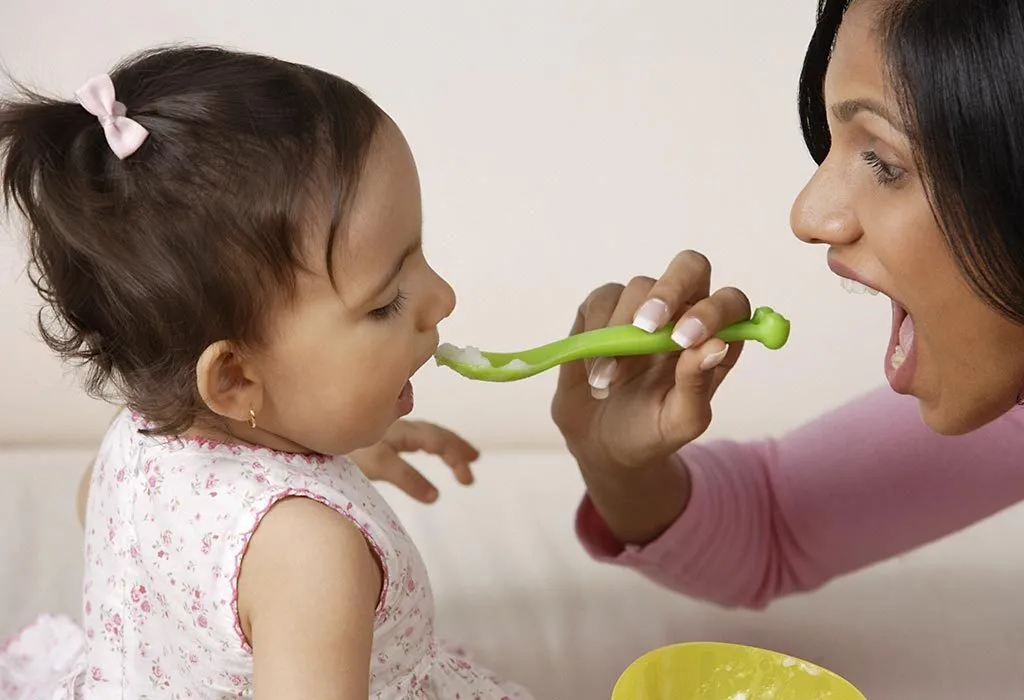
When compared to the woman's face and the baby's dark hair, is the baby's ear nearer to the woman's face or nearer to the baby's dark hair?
the baby's dark hair

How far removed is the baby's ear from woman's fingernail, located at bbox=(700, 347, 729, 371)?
0.29 meters

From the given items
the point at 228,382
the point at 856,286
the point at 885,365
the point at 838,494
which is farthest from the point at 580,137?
the point at 228,382

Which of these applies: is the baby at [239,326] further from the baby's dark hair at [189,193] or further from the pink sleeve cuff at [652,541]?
the pink sleeve cuff at [652,541]

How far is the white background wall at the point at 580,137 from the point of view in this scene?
1.61m

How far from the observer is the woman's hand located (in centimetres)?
89

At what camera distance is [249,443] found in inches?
33.1

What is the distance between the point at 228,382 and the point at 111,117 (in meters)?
0.16

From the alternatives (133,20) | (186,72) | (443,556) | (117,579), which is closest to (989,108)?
(186,72)

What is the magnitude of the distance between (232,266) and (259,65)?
127mm

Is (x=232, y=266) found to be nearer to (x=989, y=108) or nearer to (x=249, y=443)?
A: (x=249, y=443)

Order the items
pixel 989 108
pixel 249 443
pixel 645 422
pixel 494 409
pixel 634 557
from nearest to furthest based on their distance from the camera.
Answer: pixel 989 108
pixel 249 443
pixel 645 422
pixel 634 557
pixel 494 409

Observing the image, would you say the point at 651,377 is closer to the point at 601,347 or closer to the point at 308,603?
the point at 601,347

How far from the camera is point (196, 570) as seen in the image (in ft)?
2.58

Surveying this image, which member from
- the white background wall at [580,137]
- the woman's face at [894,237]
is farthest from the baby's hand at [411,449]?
the white background wall at [580,137]
